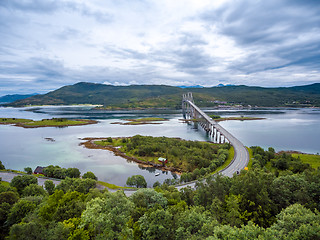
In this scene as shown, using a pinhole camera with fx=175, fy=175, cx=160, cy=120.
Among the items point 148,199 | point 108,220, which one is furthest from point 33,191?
point 108,220

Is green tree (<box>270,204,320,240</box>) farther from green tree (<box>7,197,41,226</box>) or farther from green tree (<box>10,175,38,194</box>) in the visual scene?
green tree (<box>10,175,38,194</box>)

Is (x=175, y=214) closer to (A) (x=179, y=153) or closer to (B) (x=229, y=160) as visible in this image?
(B) (x=229, y=160)

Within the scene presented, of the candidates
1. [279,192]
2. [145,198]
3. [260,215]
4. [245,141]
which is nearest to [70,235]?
[145,198]

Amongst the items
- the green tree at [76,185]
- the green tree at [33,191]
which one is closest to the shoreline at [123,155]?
the green tree at [76,185]

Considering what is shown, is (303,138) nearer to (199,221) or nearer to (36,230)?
(199,221)

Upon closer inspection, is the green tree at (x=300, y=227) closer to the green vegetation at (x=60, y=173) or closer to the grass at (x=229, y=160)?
the grass at (x=229, y=160)

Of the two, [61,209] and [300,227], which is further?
[61,209]
